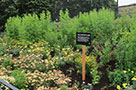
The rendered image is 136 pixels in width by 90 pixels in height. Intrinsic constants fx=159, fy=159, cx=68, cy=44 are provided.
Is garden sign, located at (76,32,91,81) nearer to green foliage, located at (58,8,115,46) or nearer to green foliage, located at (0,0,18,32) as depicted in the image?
green foliage, located at (58,8,115,46)

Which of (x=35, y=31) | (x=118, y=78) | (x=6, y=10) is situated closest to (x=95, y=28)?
(x=35, y=31)

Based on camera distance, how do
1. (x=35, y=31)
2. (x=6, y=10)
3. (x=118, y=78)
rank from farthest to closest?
(x=6, y=10) → (x=35, y=31) → (x=118, y=78)

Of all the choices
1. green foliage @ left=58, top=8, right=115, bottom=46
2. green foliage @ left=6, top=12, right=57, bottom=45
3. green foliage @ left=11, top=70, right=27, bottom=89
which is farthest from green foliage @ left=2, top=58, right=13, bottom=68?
green foliage @ left=58, top=8, right=115, bottom=46

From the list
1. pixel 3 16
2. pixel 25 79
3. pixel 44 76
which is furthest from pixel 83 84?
pixel 3 16

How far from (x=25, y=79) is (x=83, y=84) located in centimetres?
145

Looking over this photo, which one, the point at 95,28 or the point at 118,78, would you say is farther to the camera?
the point at 95,28

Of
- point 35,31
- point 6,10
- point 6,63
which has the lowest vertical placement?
point 6,63

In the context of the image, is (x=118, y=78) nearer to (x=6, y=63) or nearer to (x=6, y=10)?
(x=6, y=63)

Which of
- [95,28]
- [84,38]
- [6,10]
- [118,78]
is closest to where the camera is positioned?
[118,78]

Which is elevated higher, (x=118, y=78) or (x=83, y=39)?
(x=83, y=39)

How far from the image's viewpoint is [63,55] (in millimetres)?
5605

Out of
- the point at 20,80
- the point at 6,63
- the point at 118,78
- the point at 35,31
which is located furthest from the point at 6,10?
the point at 118,78

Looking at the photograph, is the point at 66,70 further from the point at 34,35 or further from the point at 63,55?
the point at 34,35

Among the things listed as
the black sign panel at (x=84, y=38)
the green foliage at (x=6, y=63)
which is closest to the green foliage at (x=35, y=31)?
the green foliage at (x=6, y=63)
